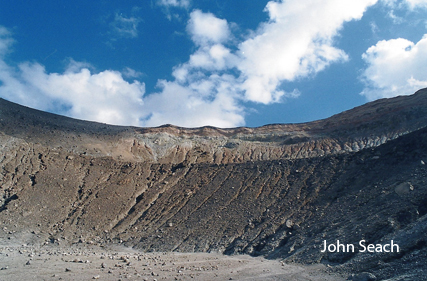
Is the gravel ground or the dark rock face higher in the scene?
the dark rock face

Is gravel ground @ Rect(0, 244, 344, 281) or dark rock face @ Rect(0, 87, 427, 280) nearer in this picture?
gravel ground @ Rect(0, 244, 344, 281)

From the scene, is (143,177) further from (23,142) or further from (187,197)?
(23,142)

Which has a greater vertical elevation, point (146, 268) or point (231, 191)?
point (231, 191)

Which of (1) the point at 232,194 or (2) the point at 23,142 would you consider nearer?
(1) the point at 232,194

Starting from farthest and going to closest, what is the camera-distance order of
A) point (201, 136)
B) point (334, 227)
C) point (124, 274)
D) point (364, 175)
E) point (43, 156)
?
point (201, 136) < point (43, 156) < point (364, 175) < point (334, 227) < point (124, 274)

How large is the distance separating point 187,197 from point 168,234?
210 inches

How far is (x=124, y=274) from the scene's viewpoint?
1201 cm

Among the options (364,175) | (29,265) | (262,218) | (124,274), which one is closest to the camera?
(124,274)

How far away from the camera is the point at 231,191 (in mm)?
25500

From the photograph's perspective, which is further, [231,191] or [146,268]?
[231,191]

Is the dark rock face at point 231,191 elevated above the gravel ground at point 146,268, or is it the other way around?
the dark rock face at point 231,191

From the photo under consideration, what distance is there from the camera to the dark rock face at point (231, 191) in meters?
15.5

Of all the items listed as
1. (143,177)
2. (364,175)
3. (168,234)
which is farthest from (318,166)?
(143,177)

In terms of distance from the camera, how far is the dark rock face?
612 inches
